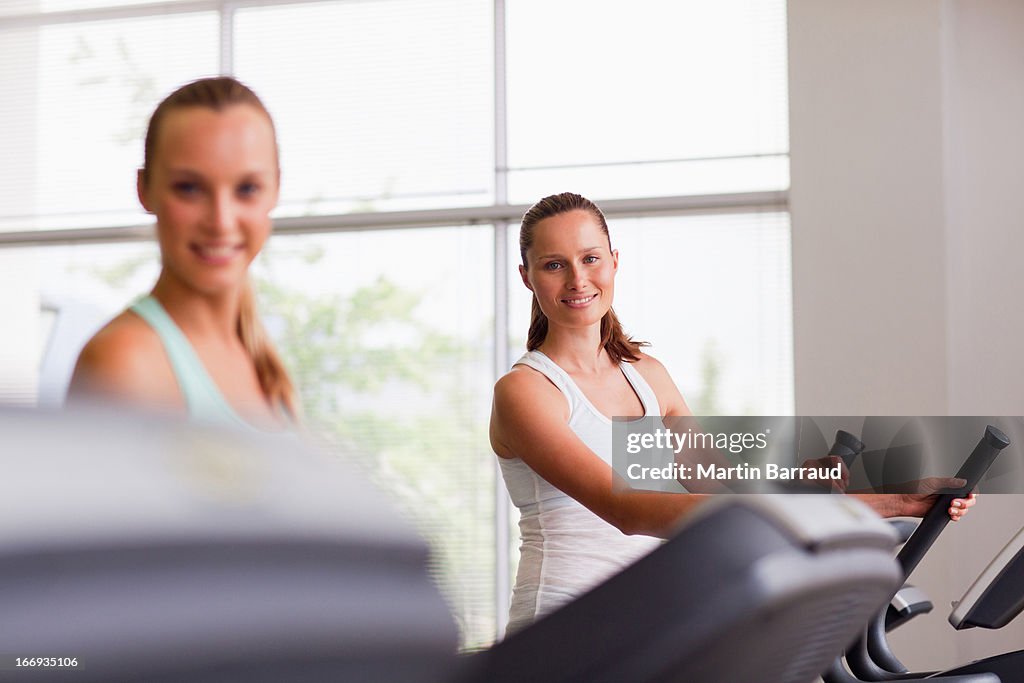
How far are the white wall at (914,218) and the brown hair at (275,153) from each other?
147 inches

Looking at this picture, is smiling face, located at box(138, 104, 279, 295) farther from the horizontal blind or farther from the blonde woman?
Answer: the horizontal blind

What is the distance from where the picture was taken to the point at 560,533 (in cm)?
141

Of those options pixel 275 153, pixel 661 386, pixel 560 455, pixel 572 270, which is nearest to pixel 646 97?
pixel 661 386

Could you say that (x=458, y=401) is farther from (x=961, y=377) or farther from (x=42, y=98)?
(x=42, y=98)

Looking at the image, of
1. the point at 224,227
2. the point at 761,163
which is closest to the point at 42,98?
the point at 761,163

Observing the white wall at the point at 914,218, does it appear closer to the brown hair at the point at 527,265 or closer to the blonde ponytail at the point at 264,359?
the brown hair at the point at 527,265

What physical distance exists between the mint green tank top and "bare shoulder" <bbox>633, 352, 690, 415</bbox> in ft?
4.46

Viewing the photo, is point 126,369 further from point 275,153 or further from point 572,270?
point 572,270

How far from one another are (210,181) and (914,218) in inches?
152

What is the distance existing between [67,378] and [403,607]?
0.09 meters

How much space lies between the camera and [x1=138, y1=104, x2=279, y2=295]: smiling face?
10.8 inches

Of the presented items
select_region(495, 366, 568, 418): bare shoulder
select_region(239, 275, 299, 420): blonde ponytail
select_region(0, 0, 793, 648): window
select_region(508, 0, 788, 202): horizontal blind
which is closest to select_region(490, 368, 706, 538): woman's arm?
select_region(495, 366, 568, 418): bare shoulder

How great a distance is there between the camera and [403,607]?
0.25 metres

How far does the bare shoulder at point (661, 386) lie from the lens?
162cm
